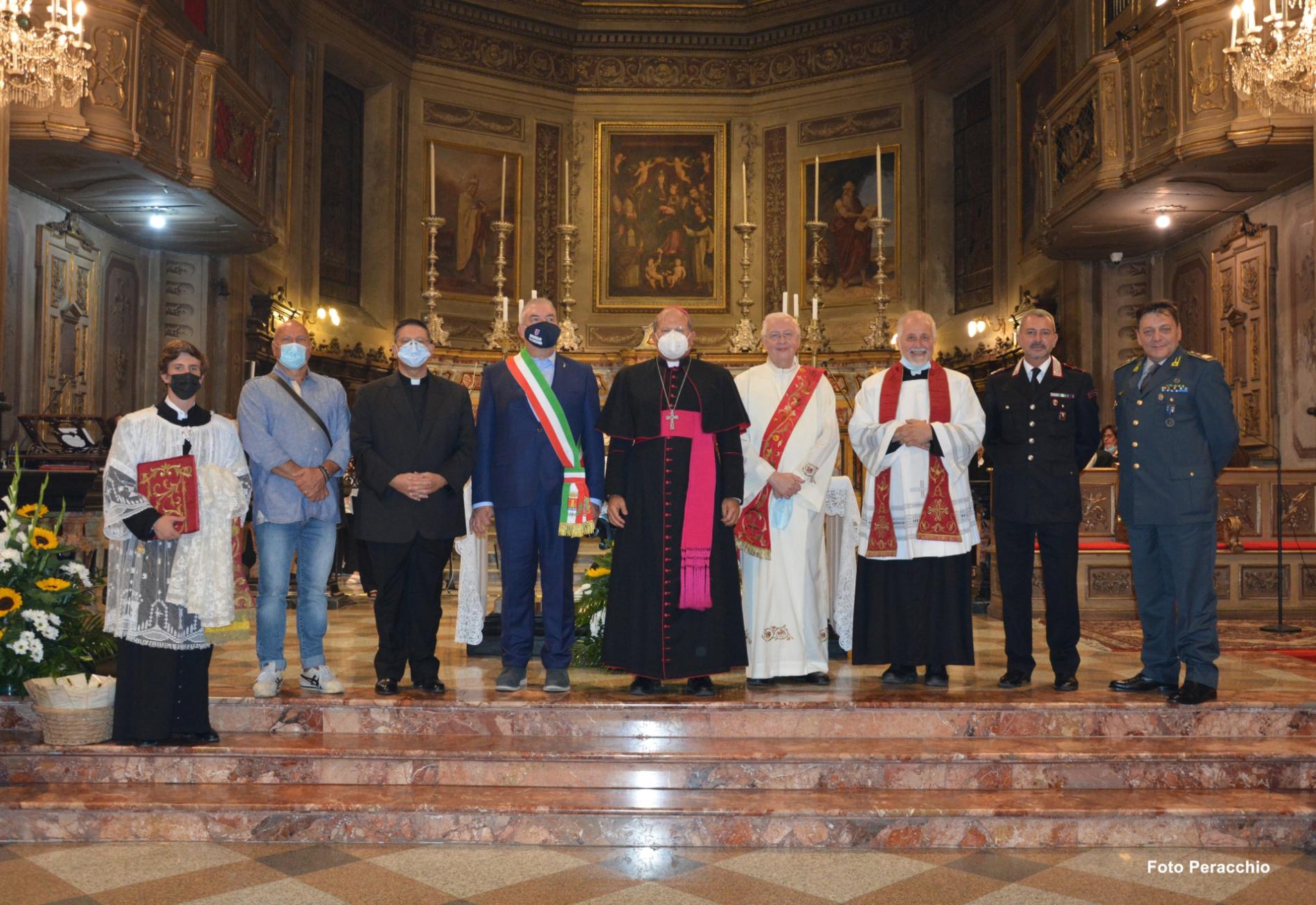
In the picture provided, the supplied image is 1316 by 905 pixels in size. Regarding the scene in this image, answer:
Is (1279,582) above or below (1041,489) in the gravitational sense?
below

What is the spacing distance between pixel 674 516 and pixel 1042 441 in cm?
182

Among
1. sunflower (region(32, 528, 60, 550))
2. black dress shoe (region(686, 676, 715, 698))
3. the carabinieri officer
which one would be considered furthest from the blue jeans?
the carabinieri officer

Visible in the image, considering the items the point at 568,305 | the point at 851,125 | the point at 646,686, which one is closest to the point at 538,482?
the point at 646,686

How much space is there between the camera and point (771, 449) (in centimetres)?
582

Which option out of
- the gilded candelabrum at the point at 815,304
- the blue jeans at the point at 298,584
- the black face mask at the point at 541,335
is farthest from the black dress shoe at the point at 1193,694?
the gilded candelabrum at the point at 815,304

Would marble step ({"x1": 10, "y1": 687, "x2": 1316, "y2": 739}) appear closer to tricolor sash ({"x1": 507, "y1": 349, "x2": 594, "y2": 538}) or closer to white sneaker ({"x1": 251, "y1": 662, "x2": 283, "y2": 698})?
white sneaker ({"x1": 251, "y1": 662, "x2": 283, "y2": 698})

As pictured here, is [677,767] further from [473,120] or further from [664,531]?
[473,120]

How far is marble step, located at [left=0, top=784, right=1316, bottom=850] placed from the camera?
444cm

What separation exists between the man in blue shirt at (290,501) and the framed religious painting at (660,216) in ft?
39.7

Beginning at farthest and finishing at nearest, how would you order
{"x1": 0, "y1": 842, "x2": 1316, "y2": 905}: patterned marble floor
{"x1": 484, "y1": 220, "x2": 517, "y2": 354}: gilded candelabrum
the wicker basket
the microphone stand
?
{"x1": 484, "y1": 220, "x2": 517, "y2": 354}: gilded candelabrum
the microphone stand
the wicker basket
{"x1": 0, "y1": 842, "x2": 1316, "y2": 905}: patterned marble floor

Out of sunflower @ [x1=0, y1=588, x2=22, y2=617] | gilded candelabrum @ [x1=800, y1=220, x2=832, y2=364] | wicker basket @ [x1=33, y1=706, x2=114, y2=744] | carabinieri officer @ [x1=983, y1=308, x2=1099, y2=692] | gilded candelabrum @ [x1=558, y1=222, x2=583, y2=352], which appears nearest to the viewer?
wicker basket @ [x1=33, y1=706, x2=114, y2=744]

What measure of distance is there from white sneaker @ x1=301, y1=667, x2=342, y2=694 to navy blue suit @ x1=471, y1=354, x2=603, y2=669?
0.76m

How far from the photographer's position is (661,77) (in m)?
17.9

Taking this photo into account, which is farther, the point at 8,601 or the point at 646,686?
the point at 646,686
